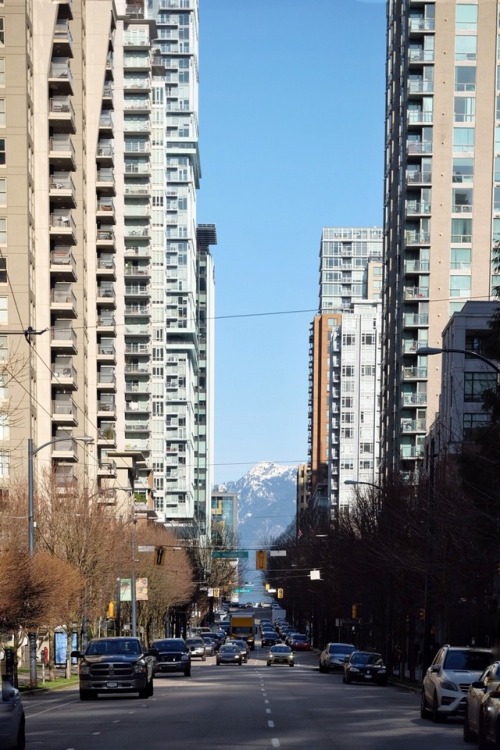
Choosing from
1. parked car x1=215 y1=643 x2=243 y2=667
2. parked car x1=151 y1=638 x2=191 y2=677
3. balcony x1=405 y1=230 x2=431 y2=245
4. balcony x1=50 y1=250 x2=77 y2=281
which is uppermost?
balcony x1=405 y1=230 x2=431 y2=245

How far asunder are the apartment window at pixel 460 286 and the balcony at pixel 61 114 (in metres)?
35.2

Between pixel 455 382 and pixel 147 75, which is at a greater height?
pixel 147 75

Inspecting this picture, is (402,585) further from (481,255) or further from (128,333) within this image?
(128,333)

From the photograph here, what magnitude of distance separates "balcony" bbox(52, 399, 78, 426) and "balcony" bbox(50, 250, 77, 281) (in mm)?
8018

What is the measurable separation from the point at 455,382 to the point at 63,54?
3231 centimetres

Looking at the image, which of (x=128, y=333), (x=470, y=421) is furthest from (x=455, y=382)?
(x=128, y=333)

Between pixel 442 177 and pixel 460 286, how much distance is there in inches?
340

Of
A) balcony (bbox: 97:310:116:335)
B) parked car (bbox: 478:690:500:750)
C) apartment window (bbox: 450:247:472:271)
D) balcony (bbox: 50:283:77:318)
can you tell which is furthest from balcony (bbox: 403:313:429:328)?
parked car (bbox: 478:690:500:750)

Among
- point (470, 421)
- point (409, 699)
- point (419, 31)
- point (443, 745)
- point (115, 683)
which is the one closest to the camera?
point (443, 745)

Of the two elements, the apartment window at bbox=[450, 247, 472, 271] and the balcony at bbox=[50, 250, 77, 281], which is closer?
the balcony at bbox=[50, 250, 77, 281]

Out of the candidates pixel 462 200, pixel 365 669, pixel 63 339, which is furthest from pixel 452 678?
pixel 462 200

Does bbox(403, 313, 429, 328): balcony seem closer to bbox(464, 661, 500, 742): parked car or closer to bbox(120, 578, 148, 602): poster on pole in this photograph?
bbox(120, 578, 148, 602): poster on pole

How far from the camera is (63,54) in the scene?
308ft

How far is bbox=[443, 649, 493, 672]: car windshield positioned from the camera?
33.4 metres
